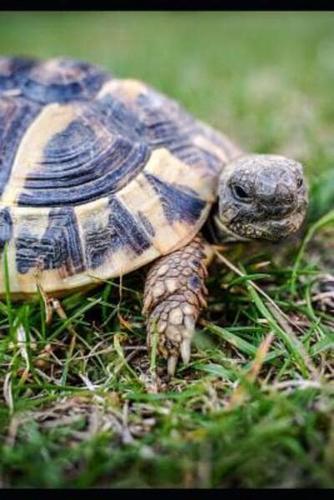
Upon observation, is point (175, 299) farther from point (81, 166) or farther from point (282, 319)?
point (81, 166)

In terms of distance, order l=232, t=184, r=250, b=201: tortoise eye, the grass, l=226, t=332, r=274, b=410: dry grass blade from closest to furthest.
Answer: the grass → l=226, t=332, r=274, b=410: dry grass blade → l=232, t=184, r=250, b=201: tortoise eye

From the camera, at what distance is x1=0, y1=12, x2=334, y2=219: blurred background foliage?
4.87 meters

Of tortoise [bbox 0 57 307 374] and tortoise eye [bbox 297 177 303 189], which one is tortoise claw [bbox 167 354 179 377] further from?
tortoise eye [bbox 297 177 303 189]

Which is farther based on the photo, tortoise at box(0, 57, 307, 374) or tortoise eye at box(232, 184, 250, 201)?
tortoise eye at box(232, 184, 250, 201)

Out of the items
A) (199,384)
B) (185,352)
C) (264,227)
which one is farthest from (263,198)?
(199,384)

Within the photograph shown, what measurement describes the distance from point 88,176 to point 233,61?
459 centimetres

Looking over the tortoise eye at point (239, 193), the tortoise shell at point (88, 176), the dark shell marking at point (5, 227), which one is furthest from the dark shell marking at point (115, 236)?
the tortoise eye at point (239, 193)

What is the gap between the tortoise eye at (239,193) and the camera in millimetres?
3020

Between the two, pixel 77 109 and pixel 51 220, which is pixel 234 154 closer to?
pixel 77 109

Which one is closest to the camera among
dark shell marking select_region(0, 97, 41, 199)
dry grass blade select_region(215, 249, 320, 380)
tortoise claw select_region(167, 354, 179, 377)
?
dry grass blade select_region(215, 249, 320, 380)

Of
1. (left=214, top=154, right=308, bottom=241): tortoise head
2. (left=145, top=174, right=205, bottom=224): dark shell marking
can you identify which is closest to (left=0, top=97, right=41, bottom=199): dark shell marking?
(left=145, top=174, right=205, bottom=224): dark shell marking

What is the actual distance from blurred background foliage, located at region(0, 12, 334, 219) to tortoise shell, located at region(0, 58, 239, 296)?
2.88 ft

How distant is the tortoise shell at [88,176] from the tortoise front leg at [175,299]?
8 cm
